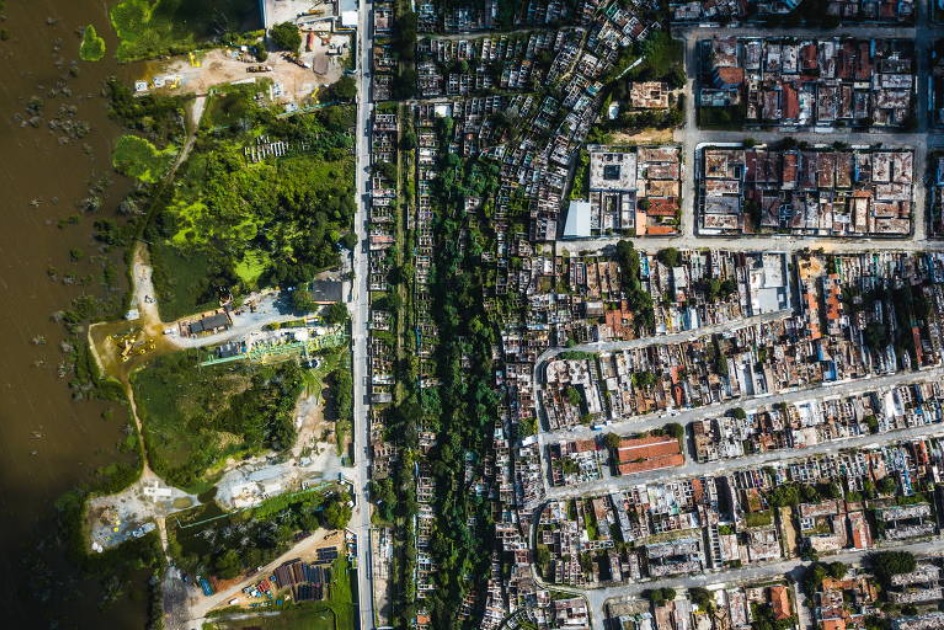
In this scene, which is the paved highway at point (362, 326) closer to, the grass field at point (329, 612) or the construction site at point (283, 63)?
the grass field at point (329, 612)

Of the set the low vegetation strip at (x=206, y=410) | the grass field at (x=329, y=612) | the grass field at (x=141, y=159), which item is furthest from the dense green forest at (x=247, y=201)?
the grass field at (x=329, y=612)

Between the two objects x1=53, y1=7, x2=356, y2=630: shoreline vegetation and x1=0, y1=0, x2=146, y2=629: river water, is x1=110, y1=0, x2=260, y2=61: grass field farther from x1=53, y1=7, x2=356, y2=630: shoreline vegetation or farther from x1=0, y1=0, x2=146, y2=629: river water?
x1=0, y1=0, x2=146, y2=629: river water

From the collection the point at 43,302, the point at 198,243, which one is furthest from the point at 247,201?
the point at 43,302

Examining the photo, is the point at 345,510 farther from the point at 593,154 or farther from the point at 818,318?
the point at 818,318

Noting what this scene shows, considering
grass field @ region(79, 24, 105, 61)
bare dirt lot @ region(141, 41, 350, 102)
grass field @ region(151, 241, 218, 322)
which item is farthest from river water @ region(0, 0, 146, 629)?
bare dirt lot @ region(141, 41, 350, 102)

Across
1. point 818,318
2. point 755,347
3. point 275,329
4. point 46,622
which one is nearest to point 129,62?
point 275,329

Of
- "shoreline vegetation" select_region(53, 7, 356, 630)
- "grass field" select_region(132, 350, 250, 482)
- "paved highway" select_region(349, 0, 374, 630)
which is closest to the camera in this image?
"shoreline vegetation" select_region(53, 7, 356, 630)
